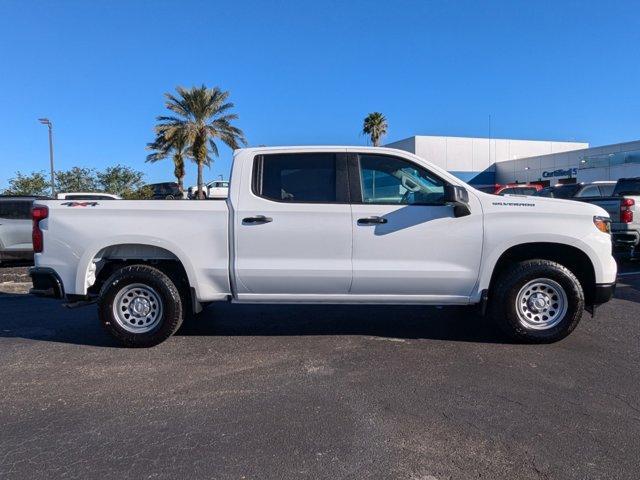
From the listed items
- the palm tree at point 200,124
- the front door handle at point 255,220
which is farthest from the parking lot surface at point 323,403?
the palm tree at point 200,124

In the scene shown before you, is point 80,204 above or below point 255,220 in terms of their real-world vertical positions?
above

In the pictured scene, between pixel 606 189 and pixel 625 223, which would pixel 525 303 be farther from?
pixel 606 189

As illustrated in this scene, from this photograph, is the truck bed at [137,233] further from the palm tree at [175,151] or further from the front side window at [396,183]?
the palm tree at [175,151]

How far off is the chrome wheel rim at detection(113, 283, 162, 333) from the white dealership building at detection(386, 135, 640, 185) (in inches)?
1469

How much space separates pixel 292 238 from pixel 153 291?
156 cm

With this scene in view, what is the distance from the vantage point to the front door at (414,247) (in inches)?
202

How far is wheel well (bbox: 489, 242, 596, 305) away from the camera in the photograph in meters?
5.29

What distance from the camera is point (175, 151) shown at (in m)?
35.4

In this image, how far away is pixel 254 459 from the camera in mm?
3154

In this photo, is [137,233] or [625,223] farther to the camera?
[625,223]

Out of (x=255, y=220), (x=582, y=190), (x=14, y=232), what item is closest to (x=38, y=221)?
(x=255, y=220)

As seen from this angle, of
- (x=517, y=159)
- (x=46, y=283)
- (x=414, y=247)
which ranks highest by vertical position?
(x=517, y=159)

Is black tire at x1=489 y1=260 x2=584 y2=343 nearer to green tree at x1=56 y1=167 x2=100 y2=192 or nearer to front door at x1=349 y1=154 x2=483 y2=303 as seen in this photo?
front door at x1=349 y1=154 x2=483 y2=303

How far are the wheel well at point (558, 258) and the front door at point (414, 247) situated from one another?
0.40 m
